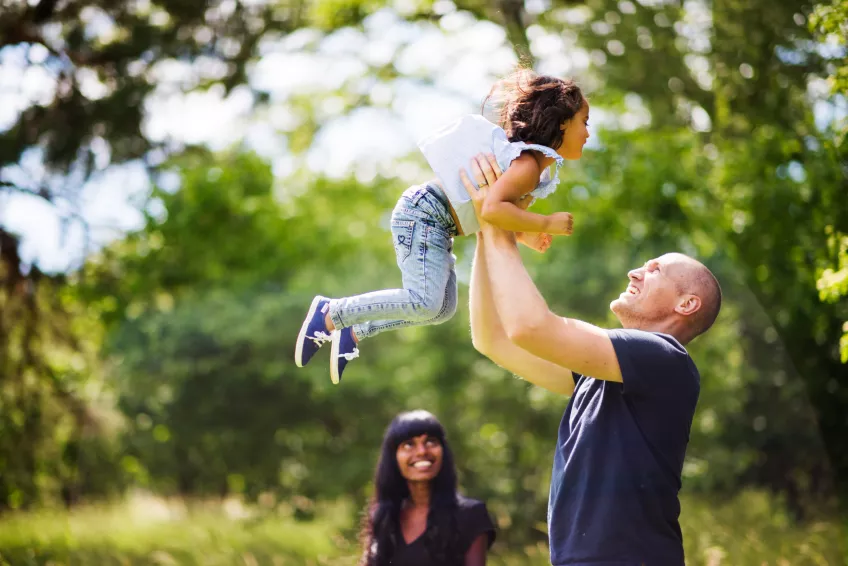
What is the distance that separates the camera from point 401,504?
4863 millimetres

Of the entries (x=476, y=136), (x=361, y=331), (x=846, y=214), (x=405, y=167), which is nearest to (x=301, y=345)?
(x=361, y=331)

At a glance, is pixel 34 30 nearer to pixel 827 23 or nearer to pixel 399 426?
pixel 399 426

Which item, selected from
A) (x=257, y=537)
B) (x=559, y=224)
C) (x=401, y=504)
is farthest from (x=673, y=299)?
(x=257, y=537)

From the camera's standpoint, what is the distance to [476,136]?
2.83 m

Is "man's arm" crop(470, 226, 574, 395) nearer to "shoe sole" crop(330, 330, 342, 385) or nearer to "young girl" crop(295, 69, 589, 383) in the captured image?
"young girl" crop(295, 69, 589, 383)

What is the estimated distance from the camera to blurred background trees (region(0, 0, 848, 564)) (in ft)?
34.6

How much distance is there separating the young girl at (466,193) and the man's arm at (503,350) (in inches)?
4.8

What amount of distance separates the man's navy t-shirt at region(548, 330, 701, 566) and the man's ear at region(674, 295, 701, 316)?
0.56ft

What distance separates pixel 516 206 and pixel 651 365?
581 mm

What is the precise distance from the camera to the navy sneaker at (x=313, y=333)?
3084 millimetres

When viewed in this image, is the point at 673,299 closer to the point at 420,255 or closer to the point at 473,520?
the point at 420,255

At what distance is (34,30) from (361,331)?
33.5 feet

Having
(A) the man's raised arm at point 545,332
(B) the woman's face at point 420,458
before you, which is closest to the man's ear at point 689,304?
(A) the man's raised arm at point 545,332

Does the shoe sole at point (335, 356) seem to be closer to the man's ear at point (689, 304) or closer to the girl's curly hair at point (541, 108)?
the girl's curly hair at point (541, 108)
